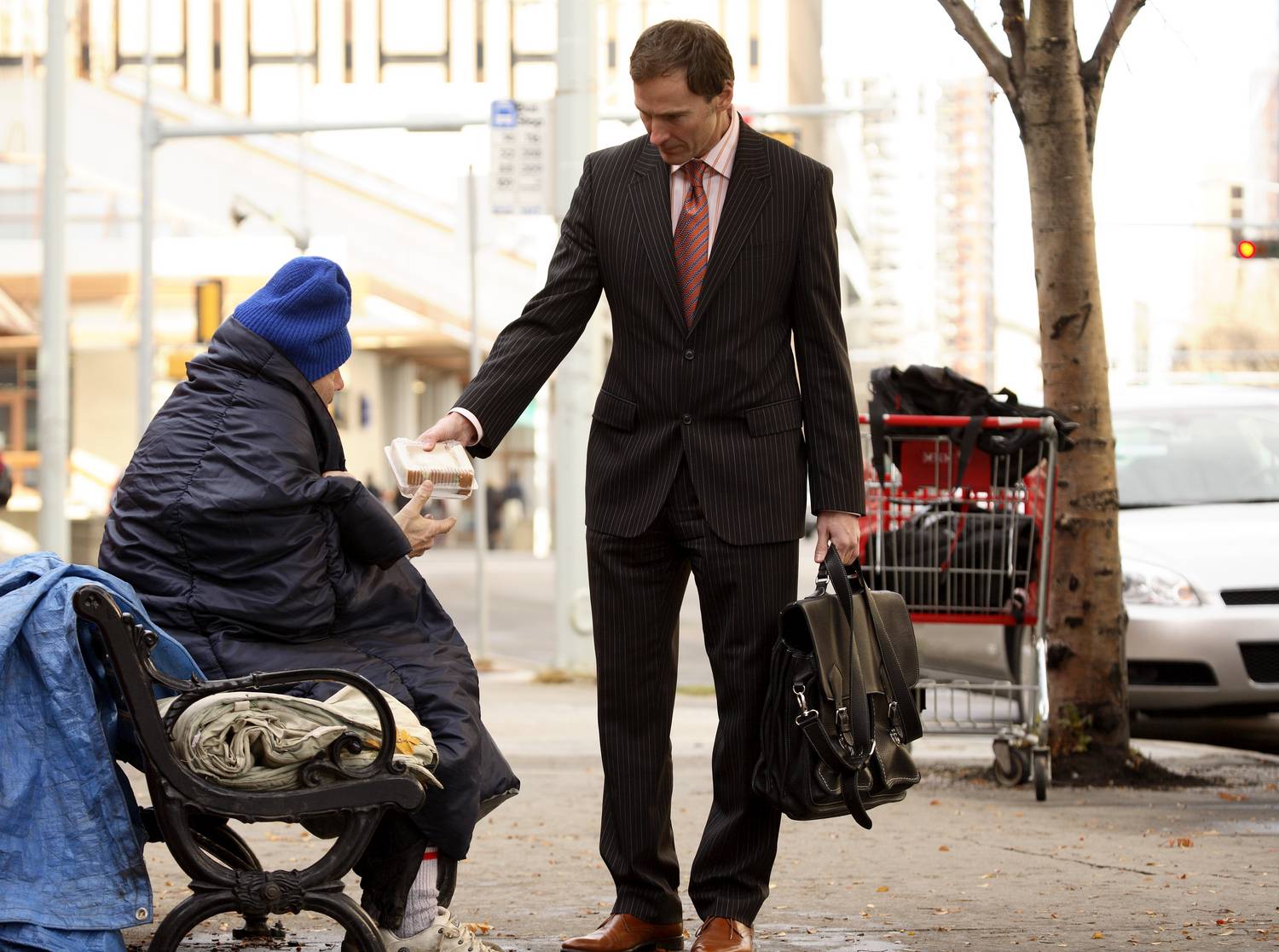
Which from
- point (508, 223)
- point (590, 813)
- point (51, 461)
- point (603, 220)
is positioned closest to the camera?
point (603, 220)

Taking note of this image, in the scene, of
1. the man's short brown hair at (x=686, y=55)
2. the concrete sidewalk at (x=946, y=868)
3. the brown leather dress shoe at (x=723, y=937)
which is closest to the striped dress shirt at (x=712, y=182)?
the man's short brown hair at (x=686, y=55)

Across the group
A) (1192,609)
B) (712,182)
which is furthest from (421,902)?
(1192,609)

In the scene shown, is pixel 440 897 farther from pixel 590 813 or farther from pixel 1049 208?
pixel 1049 208

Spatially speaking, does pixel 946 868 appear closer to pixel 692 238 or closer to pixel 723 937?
pixel 723 937

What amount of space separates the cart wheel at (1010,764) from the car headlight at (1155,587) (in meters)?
1.20

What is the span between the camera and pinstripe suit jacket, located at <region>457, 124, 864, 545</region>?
460cm

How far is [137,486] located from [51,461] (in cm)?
1309

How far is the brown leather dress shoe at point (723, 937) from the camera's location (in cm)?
450

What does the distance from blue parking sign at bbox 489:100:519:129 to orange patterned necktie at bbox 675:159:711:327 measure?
932cm

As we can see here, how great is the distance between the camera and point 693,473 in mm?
4590

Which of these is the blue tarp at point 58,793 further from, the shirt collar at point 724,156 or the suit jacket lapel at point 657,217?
the shirt collar at point 724,156

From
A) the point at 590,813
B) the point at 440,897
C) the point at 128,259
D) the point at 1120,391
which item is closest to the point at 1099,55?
the point at 1120,391

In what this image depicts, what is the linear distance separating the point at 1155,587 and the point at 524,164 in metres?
6.43

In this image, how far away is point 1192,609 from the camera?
8.55 m
